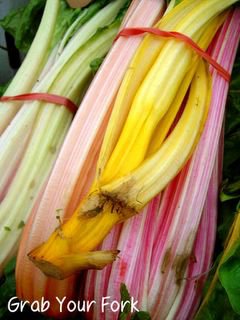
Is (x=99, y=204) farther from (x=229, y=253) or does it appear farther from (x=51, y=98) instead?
(x=51, y=98)

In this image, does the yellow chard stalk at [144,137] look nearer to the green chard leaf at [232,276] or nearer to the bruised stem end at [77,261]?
the bruised stem end at [77,261]

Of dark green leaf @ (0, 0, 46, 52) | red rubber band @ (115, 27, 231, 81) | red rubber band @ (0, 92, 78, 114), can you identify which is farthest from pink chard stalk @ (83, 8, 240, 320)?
dark green leaf @ (0, 0, 46, 52)

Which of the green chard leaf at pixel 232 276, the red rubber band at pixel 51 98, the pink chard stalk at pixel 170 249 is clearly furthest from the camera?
the red rubber band at pixel 51 98

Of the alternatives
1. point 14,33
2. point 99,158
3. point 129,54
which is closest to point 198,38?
point 129,54

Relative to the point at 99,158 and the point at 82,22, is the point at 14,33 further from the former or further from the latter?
the point at 99,158

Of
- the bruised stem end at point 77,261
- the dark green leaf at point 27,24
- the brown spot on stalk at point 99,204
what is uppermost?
the dark green leaf at point 27,24

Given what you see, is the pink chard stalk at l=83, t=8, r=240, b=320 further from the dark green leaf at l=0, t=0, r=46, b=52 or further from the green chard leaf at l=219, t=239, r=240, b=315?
the dark green leaf at l=0, t=0, r=46, b=52

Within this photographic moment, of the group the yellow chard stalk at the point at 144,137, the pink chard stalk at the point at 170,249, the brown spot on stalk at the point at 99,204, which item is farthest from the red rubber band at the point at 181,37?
the brown spot on stalk at the point at 99,204
